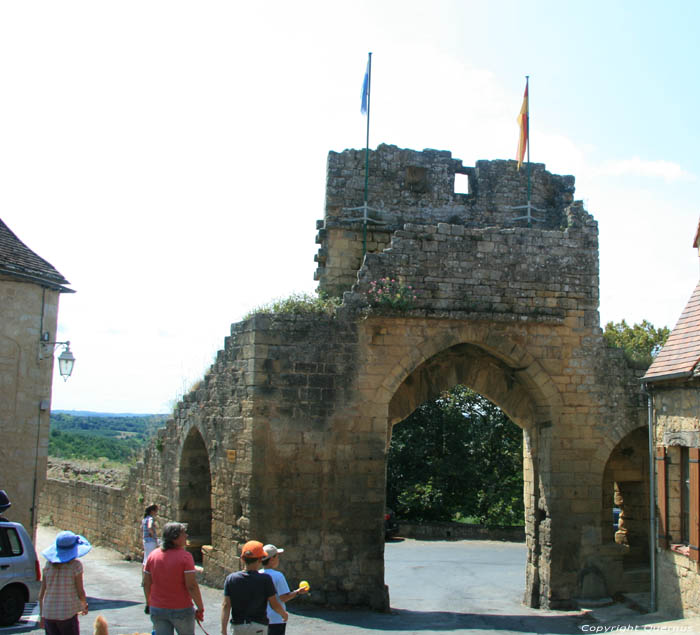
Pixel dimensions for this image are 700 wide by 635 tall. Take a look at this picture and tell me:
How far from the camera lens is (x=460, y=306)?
38.0 ft

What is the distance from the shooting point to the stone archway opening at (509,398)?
1210 cm

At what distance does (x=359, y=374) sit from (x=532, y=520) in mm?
3873

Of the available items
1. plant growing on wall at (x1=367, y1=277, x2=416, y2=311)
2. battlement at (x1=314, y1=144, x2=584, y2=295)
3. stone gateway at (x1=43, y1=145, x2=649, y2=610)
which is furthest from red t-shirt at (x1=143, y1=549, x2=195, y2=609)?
battlement at (x1=314, y1=144, x2=584, y2=295)

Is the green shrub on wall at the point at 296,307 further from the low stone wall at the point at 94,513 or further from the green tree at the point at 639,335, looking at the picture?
the green tree at the point at 639,335

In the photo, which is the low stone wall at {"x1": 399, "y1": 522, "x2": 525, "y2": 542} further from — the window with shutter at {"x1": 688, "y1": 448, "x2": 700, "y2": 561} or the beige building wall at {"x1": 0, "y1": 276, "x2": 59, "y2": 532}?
the window with shutter at {"x1": 688, "y1": 448, "x2": 700, "y2": 561}

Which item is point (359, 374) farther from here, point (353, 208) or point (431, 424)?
point (431, 424)

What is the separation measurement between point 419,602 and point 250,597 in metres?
7.10

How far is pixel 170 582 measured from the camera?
5.97 m

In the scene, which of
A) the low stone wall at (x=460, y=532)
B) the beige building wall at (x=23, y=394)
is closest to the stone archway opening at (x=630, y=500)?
the low stone wall at (x=460, y=532)

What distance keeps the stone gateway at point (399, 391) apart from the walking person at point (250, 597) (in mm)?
5085

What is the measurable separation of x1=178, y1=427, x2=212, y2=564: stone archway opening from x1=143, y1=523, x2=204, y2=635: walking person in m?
7.52

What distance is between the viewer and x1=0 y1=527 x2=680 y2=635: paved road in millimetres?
9766

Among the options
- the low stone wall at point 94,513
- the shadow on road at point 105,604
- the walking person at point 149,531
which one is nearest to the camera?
the walking person at point 149,531

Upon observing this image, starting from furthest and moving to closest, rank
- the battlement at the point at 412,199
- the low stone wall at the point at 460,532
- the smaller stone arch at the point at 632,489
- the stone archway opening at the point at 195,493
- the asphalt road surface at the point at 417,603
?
1. the low stone wall at the point at 460,532
2. the stone archway opening at the point at 195,493
3. the battlement at the point at 412,199
4. the smaller stone arch at the point at 632,489
5. the asphalt road surface at the point at 417,603
